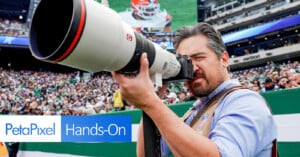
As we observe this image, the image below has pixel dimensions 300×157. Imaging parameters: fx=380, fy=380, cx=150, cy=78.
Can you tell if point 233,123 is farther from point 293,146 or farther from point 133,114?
point 133,114

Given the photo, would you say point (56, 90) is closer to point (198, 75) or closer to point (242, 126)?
point (198, 75)

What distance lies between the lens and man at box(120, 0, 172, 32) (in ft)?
93.2

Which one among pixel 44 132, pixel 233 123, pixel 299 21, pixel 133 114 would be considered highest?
pixel 299 21

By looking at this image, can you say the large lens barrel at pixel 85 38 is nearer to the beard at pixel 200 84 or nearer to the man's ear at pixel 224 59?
the beard at pixel 200 84

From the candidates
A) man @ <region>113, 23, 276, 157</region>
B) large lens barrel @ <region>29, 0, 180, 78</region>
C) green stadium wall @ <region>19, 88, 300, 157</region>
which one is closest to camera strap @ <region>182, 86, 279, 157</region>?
man @ <region>113, 23, 276, 157</region>

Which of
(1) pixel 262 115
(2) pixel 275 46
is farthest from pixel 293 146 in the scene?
(2) pixel 275 46

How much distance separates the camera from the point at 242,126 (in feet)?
3.70

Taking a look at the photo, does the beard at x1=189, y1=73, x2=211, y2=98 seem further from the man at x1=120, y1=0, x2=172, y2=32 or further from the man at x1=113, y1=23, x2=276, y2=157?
the man at x1=120, y1=0, x2=172, y2=32

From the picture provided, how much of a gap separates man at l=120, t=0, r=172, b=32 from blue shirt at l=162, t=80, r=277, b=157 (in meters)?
27.1

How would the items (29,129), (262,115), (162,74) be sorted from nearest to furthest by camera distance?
(262,115)
(162,74)
(29,129)

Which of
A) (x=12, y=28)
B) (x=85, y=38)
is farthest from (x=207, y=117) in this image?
(x=12, y=28)

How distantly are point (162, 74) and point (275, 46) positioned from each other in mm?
33743

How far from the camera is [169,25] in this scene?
1168 inches

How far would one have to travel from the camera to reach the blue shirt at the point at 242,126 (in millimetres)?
1100
